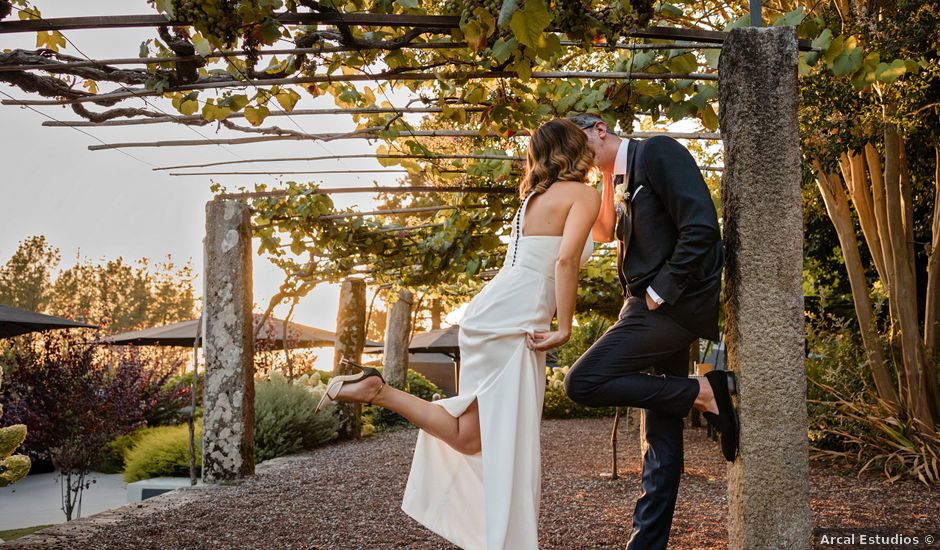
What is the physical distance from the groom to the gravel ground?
947 mm

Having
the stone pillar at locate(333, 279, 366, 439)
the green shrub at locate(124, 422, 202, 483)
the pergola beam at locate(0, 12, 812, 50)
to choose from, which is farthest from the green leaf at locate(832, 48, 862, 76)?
the stone pillar at locate(333, 279, 366, 439)

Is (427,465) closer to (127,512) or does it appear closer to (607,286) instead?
(127,512)

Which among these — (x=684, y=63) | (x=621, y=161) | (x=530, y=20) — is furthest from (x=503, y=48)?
(x=684, y=63)

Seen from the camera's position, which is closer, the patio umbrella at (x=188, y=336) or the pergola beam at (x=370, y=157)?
the pergola beam at (x=370, y=157)

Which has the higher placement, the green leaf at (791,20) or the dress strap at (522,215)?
the green leaf at (791,20)

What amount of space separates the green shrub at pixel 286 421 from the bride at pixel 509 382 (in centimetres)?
601

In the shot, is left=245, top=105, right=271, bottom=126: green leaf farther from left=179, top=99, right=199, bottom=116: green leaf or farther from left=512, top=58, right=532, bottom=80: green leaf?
left=512, top=58, right=532, bottom=80: green leaf

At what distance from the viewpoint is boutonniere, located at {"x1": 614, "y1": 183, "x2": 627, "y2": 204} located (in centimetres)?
296

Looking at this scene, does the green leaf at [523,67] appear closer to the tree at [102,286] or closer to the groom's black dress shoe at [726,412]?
the groom's black dress shoe at [726,412]

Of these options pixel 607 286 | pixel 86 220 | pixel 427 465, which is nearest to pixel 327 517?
pixel 427 465

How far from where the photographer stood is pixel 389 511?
198 inches

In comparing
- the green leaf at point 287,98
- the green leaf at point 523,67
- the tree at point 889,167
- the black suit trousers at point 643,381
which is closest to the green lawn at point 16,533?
the green leaf at point 287,98

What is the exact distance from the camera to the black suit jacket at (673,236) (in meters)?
2.70

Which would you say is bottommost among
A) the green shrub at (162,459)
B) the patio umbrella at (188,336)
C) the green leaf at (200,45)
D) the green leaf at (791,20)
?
the green shrub at (162,459)
